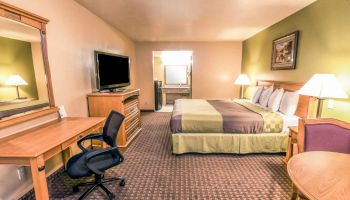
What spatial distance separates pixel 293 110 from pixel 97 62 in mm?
3401

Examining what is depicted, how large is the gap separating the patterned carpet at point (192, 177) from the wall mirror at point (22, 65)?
102 centimetres

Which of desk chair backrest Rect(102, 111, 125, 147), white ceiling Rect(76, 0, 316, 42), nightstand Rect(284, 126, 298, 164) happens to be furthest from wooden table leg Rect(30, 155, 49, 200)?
nightstand Rect(284, 126, 298, 164)

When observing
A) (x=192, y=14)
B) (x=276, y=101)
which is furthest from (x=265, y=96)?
(x=192, y=14)

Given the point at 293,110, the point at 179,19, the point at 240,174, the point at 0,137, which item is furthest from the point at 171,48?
the point at 0,137

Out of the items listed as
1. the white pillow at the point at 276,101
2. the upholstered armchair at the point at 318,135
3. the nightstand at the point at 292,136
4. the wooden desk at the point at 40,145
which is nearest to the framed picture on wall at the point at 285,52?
the white pillow at the point at 276,101

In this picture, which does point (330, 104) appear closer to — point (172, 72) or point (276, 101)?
point (276, 101)

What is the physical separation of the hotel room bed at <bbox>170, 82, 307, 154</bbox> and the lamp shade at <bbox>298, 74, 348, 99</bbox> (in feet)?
2.63

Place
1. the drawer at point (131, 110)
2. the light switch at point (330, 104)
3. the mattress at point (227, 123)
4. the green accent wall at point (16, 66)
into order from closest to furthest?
the green accent wall at point (16, 66)
the light switch at point (330, 104)
the mattress at point (227, 123)
the drawer at point (131, 110)

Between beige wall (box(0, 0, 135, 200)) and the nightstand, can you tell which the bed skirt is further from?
beige wall (box(0, 0, 135, 200))

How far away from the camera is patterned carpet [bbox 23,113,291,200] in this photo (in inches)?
75.5

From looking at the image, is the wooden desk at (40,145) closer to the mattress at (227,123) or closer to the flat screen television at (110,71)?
the flat screen television at (110,71)

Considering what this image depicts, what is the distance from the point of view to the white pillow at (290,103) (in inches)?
110

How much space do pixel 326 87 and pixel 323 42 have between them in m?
0.95

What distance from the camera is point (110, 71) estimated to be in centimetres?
335
